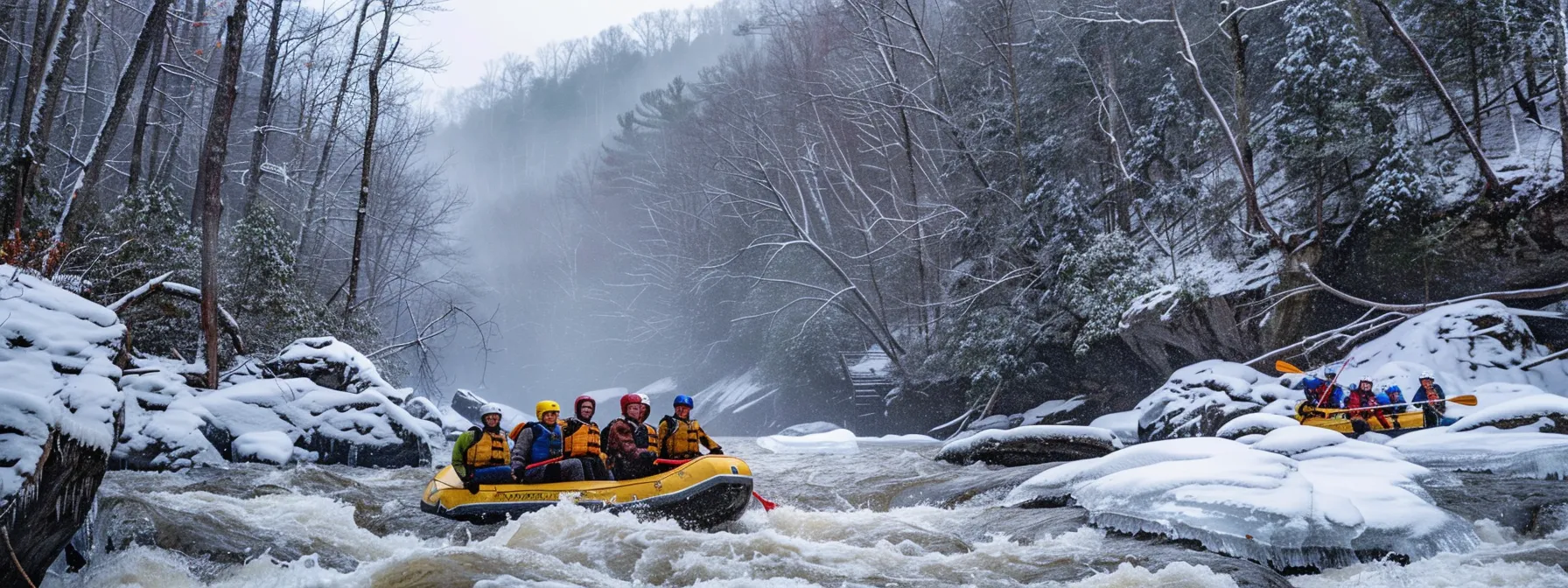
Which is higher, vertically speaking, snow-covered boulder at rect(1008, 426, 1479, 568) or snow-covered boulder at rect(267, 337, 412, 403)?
snow-covered boulder at rect(267, 337, 412, 403)

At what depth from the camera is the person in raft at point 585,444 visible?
8359 mm

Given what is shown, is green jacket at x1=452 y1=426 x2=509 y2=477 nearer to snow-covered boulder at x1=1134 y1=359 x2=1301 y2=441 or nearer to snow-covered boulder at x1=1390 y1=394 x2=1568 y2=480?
snow-covered boulder at x1=1390 y1=394 x2=1568 y2=480

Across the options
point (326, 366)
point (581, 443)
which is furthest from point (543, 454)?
point (326, 366)

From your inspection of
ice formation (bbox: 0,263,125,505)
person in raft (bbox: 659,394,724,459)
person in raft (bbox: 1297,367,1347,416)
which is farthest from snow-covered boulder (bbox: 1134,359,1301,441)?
ice formation (bbox: 0,263,125,505)

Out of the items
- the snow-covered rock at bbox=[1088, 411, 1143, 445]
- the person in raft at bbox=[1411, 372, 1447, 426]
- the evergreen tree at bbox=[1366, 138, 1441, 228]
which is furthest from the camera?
the snow-covered rock at bbox=[1088, 411, 1143, 445]

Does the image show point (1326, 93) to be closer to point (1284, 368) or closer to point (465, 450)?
point (1284, 368)

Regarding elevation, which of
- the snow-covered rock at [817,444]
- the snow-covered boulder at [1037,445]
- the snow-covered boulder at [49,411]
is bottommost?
the snow-covered rock at [817,444]

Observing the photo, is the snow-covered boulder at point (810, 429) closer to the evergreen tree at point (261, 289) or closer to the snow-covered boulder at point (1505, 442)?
the evergreen tree at point (261, 289)

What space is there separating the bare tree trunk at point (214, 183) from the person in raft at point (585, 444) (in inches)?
255

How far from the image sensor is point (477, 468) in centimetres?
806

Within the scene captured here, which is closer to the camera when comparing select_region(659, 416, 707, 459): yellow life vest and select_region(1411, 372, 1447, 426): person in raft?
select_region(659, 416, 707, 459): yellow life vest

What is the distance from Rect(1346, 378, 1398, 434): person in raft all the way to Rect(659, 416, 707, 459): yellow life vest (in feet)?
28.4

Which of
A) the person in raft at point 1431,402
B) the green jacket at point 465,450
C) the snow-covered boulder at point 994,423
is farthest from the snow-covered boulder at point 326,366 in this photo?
the person in raft at point 1431,402

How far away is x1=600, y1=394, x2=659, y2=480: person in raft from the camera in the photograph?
835 cm
